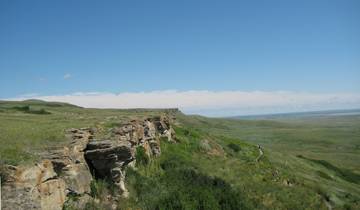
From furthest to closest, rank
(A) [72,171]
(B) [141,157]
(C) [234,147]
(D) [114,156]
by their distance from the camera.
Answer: (C) [234,147]
(B) [141,157]
(D) [114,156]
(A) [72,171]

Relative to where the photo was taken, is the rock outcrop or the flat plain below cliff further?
the flat plain below cliff

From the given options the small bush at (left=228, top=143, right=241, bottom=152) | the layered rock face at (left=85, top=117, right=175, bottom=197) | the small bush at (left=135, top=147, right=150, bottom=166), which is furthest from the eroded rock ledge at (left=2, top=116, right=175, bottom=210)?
the small bush at (left=228, top=143, right=241, bottom=152)

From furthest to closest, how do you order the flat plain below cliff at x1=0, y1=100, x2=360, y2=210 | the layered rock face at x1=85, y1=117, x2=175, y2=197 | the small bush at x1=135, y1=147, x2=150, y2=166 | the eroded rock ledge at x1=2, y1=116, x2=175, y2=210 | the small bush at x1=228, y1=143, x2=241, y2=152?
the small bush at x1=228, y1=143, x2=241, y2=152
the small bush at x1=135, y1=147, x2=150, y2=166
the layered rock face at x1=85, y1=117, x2=175, y2=197
the flat plain below cliff at x1=0, y1=100, x2=360, y2=210
the eroded rock ledge at x1=2, y1=116, x2=175, y2=210

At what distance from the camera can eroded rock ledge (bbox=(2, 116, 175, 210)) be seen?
576 inches

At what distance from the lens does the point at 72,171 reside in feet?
60.8

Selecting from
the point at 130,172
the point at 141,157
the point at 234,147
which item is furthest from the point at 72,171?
the point at 234,147

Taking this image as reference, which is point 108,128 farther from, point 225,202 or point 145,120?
point 225,202

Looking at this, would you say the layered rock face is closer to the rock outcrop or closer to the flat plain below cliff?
the flat plain below cliff

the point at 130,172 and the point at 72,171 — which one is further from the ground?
the point at 72,171

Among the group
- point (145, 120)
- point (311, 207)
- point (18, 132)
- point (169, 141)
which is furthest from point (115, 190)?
point (311, 207)

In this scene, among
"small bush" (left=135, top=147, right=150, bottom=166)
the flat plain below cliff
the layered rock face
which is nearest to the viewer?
the flat plain below cliff

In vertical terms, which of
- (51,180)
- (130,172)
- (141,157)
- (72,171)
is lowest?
(130,172)

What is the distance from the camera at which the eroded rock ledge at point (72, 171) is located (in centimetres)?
1463

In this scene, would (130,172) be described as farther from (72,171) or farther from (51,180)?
(51,180)
